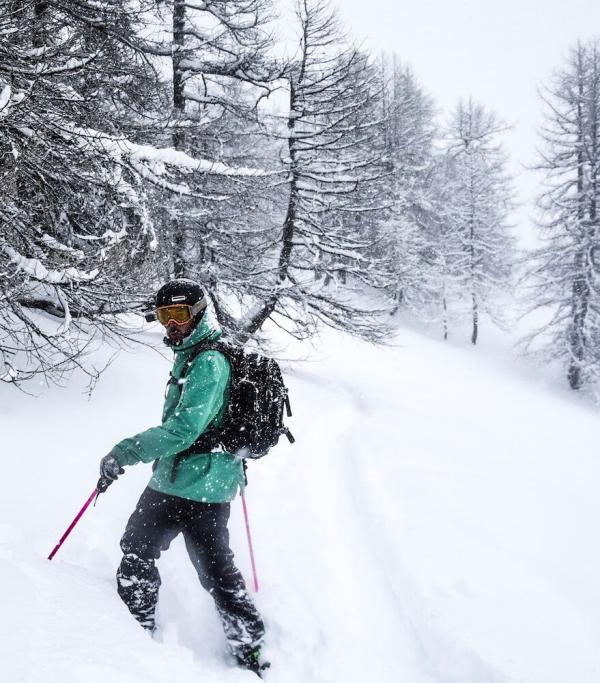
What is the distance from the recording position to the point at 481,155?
2762 centimetres

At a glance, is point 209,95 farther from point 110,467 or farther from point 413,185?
point 413,185

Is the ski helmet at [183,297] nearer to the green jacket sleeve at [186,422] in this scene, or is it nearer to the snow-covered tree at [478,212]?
the green jacket sleeve at [186,422]

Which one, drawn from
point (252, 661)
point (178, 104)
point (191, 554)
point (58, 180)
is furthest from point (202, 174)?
point (252, 661)

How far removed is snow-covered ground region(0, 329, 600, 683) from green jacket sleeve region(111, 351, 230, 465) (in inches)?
29.3

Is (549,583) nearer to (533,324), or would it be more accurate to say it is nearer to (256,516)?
(256,516)

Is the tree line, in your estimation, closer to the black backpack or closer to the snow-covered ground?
the snow-covered ground

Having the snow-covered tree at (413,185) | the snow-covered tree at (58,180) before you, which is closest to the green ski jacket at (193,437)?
the snow-covered tree at (58,180)

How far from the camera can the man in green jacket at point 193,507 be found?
267 centimetres

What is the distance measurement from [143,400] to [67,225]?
8.54ft

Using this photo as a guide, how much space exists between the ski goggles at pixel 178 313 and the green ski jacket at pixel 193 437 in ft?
0.27

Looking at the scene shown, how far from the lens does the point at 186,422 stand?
244cm

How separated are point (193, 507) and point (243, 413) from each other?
2.16 feet

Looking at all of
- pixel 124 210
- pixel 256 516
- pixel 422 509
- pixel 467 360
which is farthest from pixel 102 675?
pixel 467 360

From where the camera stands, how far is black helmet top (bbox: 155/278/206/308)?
265cm
